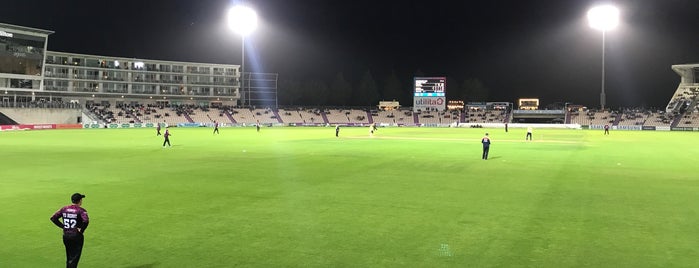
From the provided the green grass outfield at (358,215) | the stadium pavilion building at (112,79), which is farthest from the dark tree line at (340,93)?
the green grass outfield at (358,215)

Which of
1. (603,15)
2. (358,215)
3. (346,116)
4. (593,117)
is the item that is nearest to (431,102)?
(346,116)

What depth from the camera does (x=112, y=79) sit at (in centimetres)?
10131

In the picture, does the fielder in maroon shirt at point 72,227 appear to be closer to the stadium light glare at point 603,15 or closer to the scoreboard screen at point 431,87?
the stadium light glare at point 603,15

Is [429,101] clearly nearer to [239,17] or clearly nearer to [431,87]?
[431,87]

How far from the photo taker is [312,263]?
793cm

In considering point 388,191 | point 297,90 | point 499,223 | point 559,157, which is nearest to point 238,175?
point 388,191

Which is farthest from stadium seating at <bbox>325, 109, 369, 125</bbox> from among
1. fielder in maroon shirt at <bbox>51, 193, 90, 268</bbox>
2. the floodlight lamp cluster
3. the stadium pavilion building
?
fielder in maroon shirt at <bbox>51, 193, 90, 268</bbox>

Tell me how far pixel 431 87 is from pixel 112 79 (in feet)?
210

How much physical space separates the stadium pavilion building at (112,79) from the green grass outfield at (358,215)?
5919cm

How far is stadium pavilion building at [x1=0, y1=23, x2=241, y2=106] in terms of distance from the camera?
71812mm

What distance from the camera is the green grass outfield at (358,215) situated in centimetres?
832

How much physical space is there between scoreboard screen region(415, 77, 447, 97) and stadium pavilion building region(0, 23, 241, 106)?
4519 centimetres

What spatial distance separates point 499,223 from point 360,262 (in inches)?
164

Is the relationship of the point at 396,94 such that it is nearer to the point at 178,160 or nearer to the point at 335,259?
the point at 178,160
